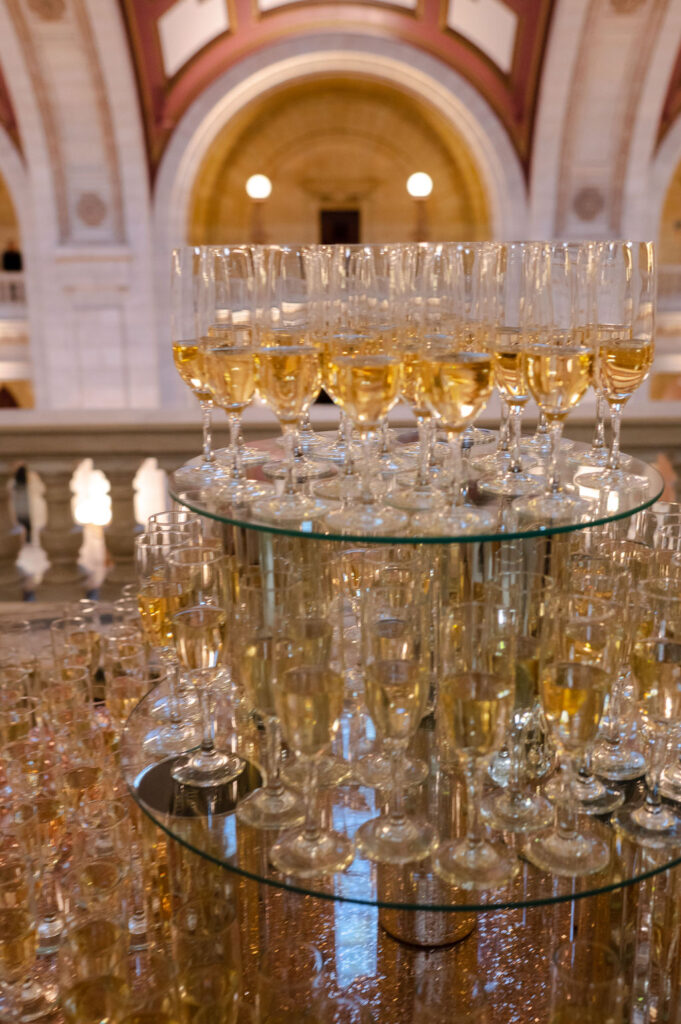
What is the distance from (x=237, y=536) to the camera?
4.71ft

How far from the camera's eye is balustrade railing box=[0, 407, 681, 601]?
302 cm

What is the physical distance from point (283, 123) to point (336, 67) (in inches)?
57.5

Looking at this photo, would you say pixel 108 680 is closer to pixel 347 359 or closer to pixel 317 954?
pixel 317 954

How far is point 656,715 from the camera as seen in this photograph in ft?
4.12

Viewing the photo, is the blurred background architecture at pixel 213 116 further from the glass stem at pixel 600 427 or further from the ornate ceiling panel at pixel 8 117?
the glass stem at pixel 600 427

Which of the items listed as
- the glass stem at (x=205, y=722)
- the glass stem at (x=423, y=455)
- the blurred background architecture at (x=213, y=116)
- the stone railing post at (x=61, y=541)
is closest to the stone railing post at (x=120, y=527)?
the stone railing post at (x=61, y=541)

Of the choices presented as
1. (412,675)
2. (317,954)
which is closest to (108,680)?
(317,954)

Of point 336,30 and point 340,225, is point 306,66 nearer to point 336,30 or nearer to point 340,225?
point 336,30

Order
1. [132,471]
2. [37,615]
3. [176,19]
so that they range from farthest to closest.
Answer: [176,19], [132,471], [37,615]

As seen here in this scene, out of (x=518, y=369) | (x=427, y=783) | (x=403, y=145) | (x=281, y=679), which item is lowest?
(x=427, y=783)

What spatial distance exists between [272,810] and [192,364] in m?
0.67

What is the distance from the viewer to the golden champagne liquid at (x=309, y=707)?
1.13 metres

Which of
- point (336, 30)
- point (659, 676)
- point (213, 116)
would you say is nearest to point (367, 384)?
point (659, 676)

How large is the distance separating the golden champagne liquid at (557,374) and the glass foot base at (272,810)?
0.65 meters
